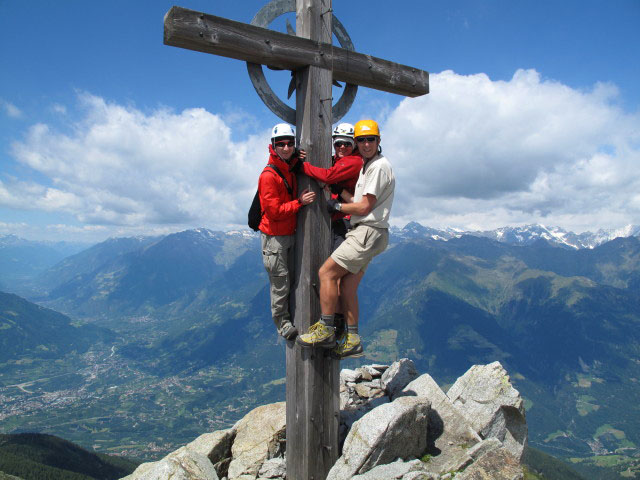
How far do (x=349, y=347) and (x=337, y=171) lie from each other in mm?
2699

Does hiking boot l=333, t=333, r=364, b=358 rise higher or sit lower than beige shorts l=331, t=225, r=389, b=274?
lower

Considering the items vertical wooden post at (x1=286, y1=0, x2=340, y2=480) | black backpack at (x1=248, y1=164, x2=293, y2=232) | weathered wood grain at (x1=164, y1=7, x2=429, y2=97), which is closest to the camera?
weathered wood grain at (x1=164, y1=7, x2=429, y2=97)

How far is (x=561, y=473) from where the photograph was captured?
144750mm

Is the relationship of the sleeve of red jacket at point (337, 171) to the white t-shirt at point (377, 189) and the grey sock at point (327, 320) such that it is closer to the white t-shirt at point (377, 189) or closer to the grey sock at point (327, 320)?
the white t-shirt at point (377, 189)

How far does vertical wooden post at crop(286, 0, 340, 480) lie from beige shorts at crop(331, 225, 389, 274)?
0.42 metres

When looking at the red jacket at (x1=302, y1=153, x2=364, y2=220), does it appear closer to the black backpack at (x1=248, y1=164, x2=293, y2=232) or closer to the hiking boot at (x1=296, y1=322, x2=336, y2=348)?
the black backpack at (x1=248, y1=164, x2=293, y2=232)

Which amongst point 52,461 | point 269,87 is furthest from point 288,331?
point 52,461

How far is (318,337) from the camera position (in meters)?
6.07

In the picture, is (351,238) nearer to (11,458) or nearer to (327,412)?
(327,412)

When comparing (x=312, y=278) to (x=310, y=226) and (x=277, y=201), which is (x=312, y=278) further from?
(x=277, y=201)

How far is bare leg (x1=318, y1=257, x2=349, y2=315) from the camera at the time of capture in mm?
6164

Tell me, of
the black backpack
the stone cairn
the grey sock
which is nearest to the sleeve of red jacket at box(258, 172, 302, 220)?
the black backpack

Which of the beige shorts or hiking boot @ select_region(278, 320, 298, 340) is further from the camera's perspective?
hiking boot @ select_region(278, 320, 298, 340)

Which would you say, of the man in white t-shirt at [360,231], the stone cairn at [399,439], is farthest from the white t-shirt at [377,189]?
the stone cairn at [399,439]
